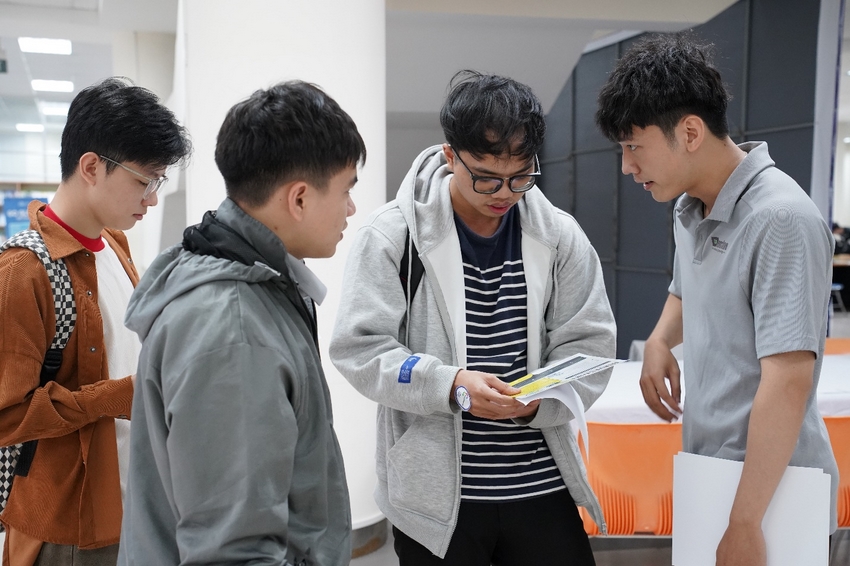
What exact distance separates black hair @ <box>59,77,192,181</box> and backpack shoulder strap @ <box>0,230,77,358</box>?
18 centimetres

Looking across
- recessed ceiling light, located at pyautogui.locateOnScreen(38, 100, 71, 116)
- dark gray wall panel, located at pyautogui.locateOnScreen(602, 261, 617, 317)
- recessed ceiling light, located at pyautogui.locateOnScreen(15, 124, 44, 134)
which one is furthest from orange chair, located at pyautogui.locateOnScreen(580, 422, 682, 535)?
recessed ceiling light, located at pyautogui.locateOnScreen(15, 124, 44, 134)

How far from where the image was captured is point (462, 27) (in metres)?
5.68

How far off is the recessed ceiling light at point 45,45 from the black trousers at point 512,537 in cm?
811

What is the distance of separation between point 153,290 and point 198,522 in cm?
31

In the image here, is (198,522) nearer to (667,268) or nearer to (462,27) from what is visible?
(462,27)

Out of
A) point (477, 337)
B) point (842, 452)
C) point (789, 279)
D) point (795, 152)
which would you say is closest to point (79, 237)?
point (477, 337)

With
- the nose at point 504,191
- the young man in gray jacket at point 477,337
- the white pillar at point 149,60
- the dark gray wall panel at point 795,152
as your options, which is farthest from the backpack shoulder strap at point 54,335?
the white pillar at point 149,60

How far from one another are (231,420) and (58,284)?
80cm

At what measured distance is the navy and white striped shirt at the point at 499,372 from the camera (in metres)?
1.54

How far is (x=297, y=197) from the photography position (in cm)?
104

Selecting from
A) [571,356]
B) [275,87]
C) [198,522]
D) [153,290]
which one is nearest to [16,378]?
[153,290]

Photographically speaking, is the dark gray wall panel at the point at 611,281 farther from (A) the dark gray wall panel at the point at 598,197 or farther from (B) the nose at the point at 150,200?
(B) the nose at the point at 150,200

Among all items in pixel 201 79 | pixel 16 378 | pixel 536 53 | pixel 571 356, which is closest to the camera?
pixel 16 378

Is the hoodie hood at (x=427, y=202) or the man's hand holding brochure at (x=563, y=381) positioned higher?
the hoodie hood at (x=427, y=202)
